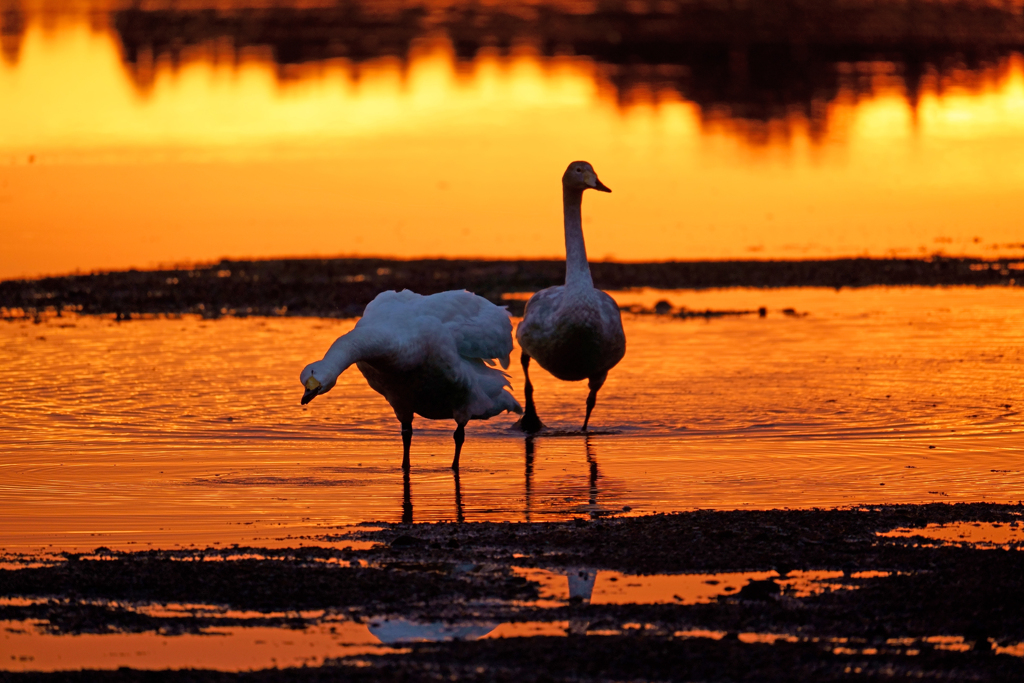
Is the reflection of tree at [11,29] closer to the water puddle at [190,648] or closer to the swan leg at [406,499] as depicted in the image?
the swan leg at [406,499]

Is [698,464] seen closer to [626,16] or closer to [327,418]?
[327,418]

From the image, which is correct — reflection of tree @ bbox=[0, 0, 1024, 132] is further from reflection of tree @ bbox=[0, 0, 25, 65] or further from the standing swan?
the standing swan

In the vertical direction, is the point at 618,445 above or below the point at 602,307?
below

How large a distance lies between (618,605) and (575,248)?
622 centimetres

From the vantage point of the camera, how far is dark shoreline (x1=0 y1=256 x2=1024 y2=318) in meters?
19.3

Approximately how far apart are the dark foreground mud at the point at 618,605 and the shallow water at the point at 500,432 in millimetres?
799

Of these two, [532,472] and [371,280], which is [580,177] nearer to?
[532,472]

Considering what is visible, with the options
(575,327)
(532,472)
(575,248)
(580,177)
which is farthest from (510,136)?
(532,472)

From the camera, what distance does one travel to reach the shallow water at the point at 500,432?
32.3 feet

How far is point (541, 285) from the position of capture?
66.1 feet

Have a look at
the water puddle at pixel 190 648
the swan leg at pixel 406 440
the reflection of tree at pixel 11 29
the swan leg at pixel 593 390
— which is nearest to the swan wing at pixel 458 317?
the swan leg at pixel 406 440

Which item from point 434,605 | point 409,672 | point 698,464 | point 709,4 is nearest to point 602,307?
point 698,464

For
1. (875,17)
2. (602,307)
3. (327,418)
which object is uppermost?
(875,17)

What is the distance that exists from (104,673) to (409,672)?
1308 millimetres
